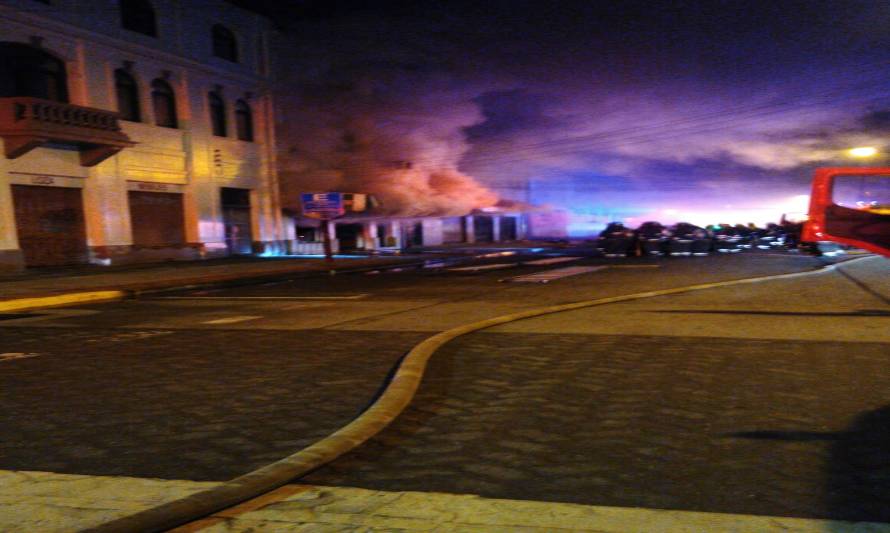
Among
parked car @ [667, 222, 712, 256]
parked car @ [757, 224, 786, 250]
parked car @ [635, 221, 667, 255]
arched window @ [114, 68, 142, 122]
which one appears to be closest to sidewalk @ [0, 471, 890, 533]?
arched window @ [114, 68, 142, 122]

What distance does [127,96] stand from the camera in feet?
82.0

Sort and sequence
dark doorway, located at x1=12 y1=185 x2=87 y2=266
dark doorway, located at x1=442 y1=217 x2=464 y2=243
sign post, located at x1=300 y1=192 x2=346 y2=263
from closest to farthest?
dark doorway, located at x1=12 y1=185 x2=87 y2=266 → sign post, located at x1=300 y1=192 x2=346 y2=263 → dark doorway, located at x1=442 y1=217 x2=464 y2=243

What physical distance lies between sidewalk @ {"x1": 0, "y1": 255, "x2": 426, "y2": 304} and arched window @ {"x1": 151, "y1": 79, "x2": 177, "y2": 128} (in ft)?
20.5

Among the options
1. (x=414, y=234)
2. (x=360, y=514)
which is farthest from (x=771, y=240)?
(x=360, y=514)

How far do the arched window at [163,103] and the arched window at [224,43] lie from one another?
3.38m

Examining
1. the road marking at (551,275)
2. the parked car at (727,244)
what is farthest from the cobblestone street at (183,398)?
the parked car at (727,244)

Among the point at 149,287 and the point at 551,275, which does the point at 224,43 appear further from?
the point at 551,275

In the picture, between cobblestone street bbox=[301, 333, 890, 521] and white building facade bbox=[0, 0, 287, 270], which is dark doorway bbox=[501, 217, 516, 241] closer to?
white building facade bbox=[0, 0, 287, 270]

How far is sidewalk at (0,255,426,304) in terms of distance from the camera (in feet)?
50.2

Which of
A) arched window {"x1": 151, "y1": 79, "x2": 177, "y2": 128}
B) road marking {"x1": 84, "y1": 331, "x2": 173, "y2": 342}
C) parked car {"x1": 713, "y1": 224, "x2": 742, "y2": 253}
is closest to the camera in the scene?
road marking {"x1": 84, "y1": 331, "x2": 173, "y2": 342}

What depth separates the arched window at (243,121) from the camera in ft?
98.9

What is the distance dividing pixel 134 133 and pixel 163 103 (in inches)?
91.4

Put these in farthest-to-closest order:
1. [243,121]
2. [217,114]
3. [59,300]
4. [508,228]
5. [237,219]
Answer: [508,228] < [243,121] < [237,219] < [217,114] < [59,300]

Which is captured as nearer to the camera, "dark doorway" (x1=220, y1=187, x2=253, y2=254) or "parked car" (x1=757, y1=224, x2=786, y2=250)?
"dark doorway" (x1=220, y1=187, x2=253, y2=254)
